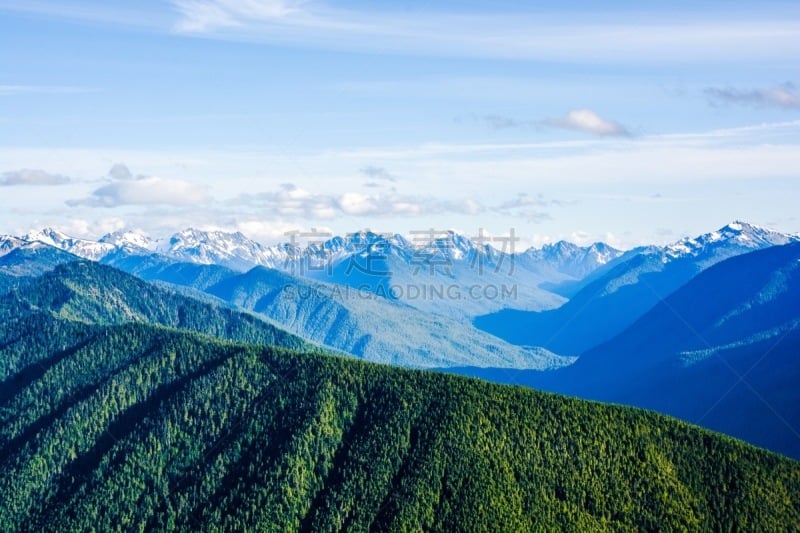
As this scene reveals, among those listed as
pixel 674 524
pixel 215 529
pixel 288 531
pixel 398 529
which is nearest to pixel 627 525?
pixel 674 524

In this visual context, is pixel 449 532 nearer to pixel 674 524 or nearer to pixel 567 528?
pixel 567 528

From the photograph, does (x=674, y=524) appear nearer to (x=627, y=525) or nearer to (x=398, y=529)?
(x=627, y=525)

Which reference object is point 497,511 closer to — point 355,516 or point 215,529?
point 355,516

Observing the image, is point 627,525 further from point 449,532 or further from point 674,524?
point 449,532

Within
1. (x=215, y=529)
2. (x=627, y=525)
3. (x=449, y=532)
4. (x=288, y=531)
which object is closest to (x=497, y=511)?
(x=449, y=532)

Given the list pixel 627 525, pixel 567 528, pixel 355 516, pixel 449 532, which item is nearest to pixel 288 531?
pixel 355 516

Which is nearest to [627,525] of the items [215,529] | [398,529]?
[398,529]
